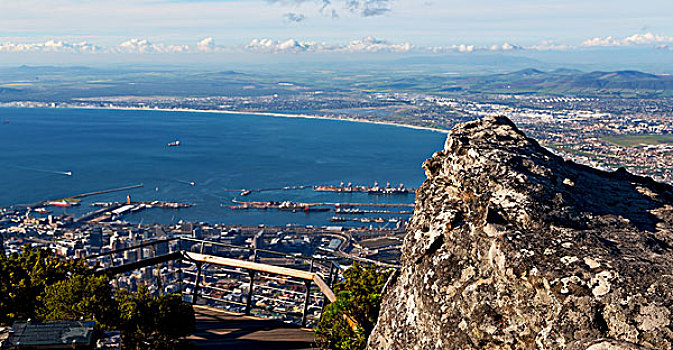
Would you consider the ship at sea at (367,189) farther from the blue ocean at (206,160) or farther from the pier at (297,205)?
the pier at (297,205)

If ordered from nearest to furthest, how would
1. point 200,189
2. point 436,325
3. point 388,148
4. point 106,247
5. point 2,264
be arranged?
point 436,325, point 2,264, point 106,247, point 200,189, point 388,148

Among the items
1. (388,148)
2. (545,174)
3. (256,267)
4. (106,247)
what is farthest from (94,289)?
(388,148)

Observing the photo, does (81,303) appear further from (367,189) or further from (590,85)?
(590,85)

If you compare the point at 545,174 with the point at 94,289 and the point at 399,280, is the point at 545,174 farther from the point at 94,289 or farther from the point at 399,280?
the point at 94,289

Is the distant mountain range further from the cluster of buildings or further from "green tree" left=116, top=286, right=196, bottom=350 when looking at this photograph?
"green tree" left=116, top=286, right=196, bottom=350

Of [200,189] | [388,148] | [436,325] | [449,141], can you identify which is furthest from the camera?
[388,148]

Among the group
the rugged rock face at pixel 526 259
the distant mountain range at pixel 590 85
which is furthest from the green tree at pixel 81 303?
the distant mountain range at pixel 590 85

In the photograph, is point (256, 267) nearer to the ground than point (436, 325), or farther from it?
nearer to the ground

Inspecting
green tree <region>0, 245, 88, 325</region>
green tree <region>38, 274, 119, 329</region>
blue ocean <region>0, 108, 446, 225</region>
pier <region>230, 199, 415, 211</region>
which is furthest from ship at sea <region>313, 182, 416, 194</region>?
green tree <region>38, 274, 119, 329</region>
